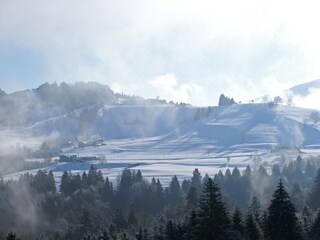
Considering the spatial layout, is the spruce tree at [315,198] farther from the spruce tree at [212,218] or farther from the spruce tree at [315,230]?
the spruce tree at [212,218]

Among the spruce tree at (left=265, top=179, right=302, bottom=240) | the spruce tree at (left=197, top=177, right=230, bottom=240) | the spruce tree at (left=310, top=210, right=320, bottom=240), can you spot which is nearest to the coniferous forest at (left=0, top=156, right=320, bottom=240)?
the spruce tree at (left=310, top=210, right=320, bottom=240)

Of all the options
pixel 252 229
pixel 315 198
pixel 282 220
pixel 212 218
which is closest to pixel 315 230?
pixel 252 229

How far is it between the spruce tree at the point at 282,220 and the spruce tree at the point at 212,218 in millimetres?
3512

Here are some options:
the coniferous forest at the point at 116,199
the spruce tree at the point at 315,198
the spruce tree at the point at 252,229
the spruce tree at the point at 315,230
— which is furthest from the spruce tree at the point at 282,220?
the spruce tree at the point at 315,198

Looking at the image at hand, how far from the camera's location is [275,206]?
3672cm

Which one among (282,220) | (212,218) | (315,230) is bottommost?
(315,230)

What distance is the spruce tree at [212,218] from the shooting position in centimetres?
3559

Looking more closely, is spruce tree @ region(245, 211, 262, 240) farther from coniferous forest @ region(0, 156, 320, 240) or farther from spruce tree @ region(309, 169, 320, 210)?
spruce tree @ region(309, 169, 320, 210)

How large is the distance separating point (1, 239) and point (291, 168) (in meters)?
102

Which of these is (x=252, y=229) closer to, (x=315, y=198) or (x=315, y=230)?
(x=315, y=230)

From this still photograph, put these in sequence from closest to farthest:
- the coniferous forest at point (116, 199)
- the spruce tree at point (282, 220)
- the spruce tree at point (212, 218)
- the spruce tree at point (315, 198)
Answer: the spruce tree at point (212, 218) < the spruce tree at point (282, 220) < the spruce tree at point (315, 198) < the coniferous forest at point (116, 199)

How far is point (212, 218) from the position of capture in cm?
3572

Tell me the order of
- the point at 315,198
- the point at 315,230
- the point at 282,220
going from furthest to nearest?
the point at 315,198, the point at 315,230, the point at 282,220

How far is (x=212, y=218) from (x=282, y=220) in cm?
530
